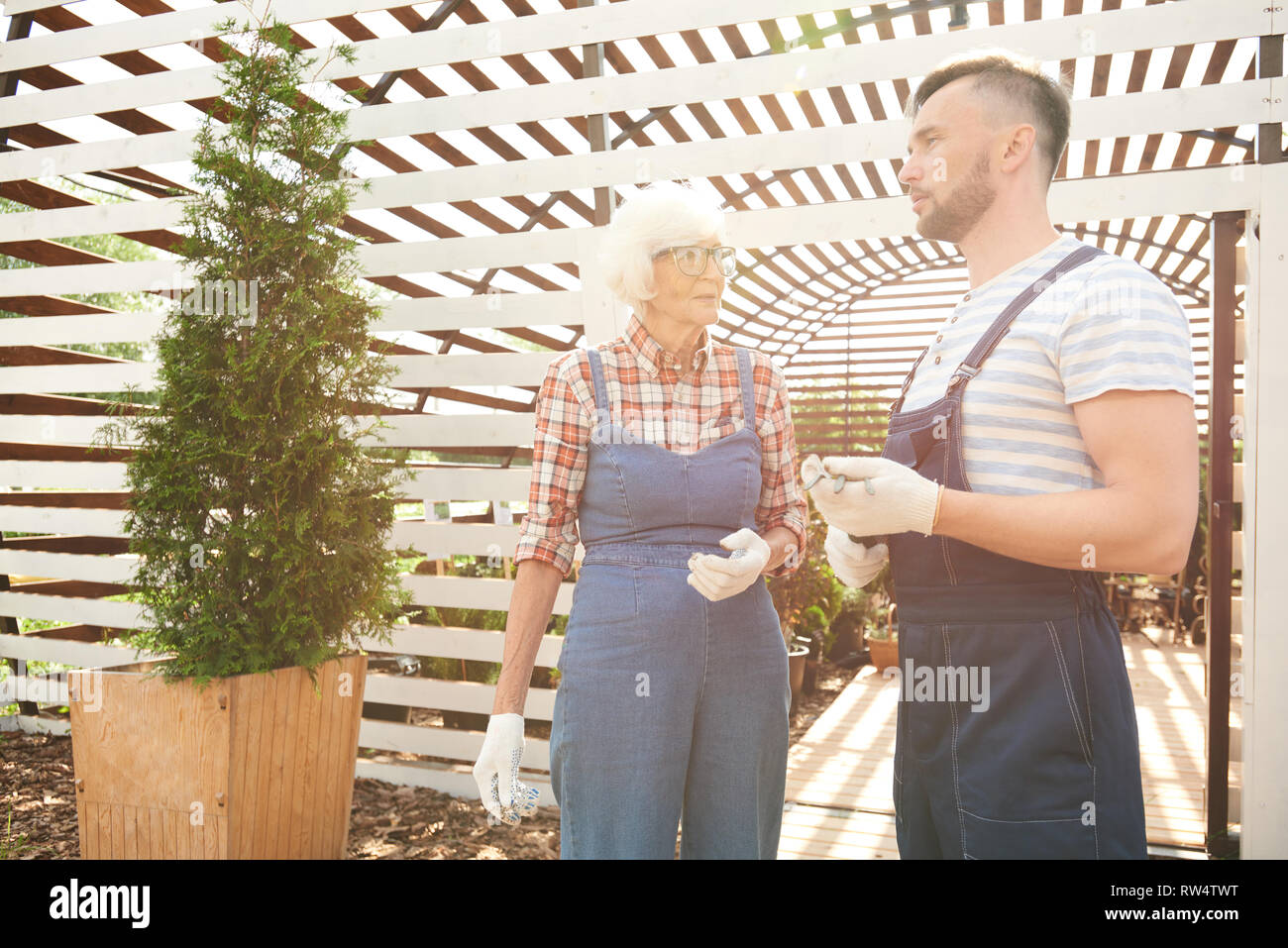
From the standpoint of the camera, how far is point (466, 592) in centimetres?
420

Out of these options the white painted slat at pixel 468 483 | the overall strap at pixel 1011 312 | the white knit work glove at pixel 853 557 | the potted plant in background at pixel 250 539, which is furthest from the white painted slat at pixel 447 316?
the overall strap at pixel 1011 312

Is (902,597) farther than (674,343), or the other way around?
(674,343)

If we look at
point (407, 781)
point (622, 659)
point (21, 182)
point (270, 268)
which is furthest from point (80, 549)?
point (622, 659)

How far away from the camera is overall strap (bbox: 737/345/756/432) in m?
2.06

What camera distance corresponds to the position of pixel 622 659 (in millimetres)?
1857

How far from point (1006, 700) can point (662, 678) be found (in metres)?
0.72

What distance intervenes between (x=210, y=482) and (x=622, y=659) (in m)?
2.09

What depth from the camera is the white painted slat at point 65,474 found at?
4562mm

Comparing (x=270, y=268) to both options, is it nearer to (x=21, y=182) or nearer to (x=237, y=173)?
(x=237, y=173)

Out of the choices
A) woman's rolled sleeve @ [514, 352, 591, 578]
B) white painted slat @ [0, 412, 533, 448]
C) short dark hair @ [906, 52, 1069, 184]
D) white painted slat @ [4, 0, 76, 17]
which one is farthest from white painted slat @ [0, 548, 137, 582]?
short dark hair @ [906, 52, 1069, 184]

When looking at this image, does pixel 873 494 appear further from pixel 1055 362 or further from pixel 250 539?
pixel 250 539

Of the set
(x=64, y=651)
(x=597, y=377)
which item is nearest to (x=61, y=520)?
(x=64, y=651)

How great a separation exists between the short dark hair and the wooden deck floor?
2963mm

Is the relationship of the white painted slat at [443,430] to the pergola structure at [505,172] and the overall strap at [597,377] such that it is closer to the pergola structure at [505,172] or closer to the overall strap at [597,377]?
the pergola structure at [505,172]
